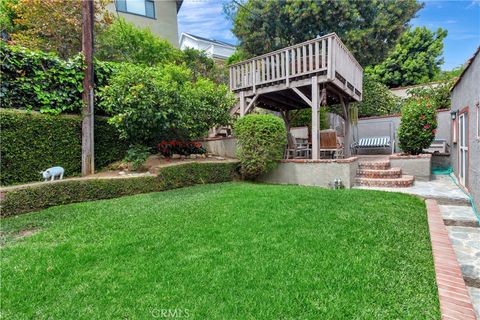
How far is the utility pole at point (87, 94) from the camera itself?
6.67 meters

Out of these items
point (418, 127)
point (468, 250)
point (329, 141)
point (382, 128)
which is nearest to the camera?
point (468, 250)

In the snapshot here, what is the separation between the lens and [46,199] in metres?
5.11

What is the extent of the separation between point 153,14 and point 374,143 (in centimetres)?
1645

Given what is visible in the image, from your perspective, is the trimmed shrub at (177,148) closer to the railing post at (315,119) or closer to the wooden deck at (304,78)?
the wooden deck at (304,78)

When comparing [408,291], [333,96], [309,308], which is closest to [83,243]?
[309,308]

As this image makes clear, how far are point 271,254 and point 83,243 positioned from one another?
8.60 ft

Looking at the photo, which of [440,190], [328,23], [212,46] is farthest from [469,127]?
[212,46]

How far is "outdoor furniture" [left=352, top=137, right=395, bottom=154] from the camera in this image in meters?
10.9

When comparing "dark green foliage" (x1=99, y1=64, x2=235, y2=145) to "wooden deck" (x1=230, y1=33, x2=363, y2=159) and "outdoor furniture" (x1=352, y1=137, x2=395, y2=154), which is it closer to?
"wooden deck" (x1=230, y1=33, x2=363, y2=159)

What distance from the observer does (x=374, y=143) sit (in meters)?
11.0

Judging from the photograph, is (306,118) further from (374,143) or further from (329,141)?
(329,141)

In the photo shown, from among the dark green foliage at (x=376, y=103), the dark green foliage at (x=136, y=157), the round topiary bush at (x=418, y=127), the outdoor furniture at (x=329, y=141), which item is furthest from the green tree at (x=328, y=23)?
the dark green foliage at (x=136, y=157)

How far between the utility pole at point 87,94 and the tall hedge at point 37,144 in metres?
0.20

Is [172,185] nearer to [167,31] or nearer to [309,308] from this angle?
[309,308]
